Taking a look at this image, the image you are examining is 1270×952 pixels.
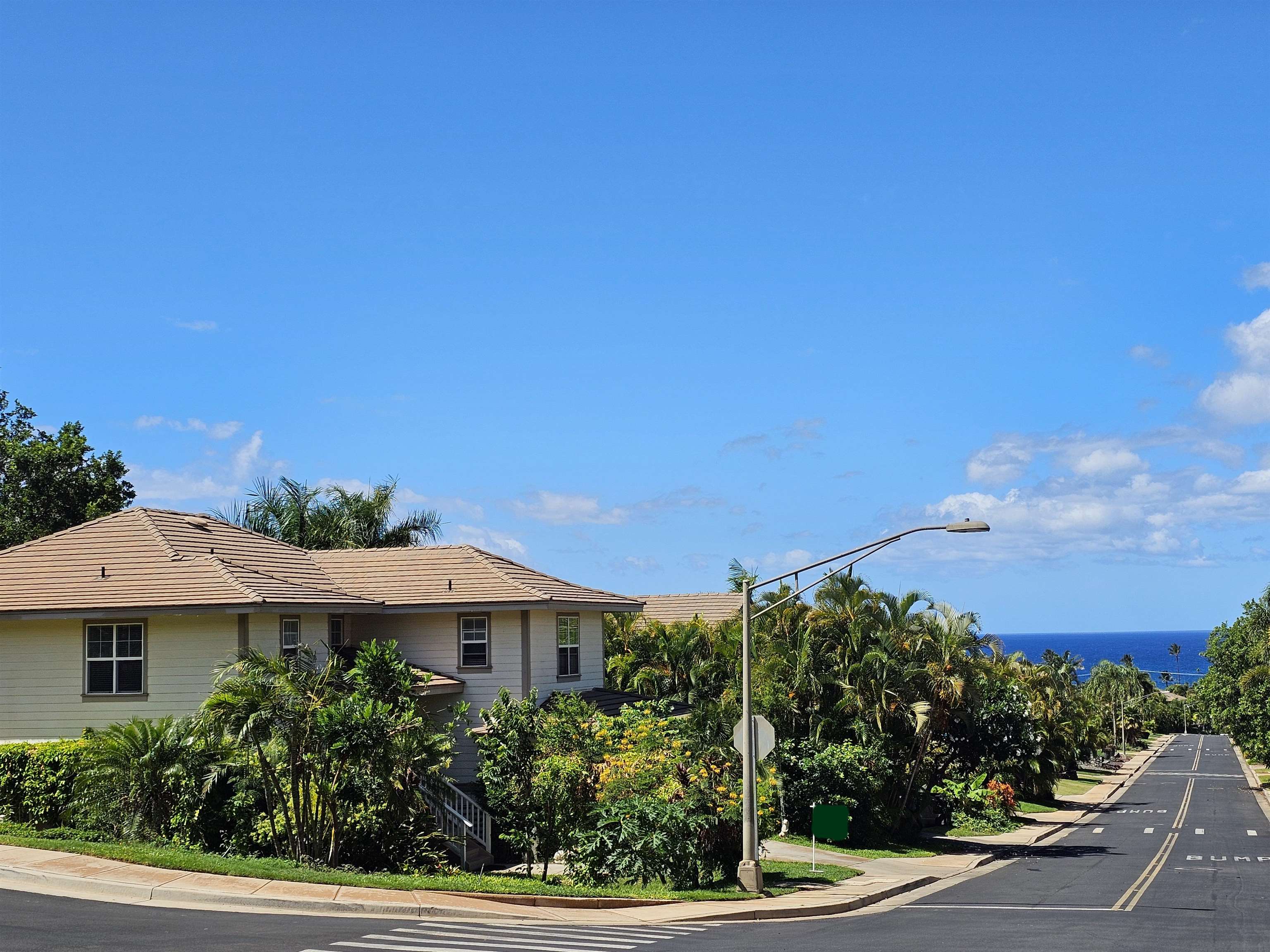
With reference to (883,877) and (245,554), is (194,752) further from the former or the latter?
(883,877)

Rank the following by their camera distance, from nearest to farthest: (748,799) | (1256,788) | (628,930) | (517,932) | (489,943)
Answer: (489,943) < (517,932) < (628,930) < (748,799) < (1256,788)

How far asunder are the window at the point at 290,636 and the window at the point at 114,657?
2.94 meters

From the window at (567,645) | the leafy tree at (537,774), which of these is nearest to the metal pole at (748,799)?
the leafy tree at (537,774)

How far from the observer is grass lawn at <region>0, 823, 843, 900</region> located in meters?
18.8

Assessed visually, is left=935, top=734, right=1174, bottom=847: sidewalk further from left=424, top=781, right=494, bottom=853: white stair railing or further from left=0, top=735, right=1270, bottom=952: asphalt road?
left=424, top=781, right=494, bottom=853: white stair railing

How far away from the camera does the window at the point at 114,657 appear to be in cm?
2641

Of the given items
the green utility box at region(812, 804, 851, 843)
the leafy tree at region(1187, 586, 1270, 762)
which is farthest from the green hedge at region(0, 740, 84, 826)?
the leafy tree at region(1187, 586, 1270, 762)

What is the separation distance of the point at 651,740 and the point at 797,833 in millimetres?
11813

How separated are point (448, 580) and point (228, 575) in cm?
688

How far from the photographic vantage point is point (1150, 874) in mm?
31734

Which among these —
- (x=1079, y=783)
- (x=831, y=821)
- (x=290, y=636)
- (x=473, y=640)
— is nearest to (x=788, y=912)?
(x=831, y=821)

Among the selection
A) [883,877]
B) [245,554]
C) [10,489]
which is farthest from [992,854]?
[10,489]

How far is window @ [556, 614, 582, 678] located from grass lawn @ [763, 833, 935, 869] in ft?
24.6

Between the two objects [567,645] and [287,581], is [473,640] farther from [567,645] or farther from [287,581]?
[287,581]
